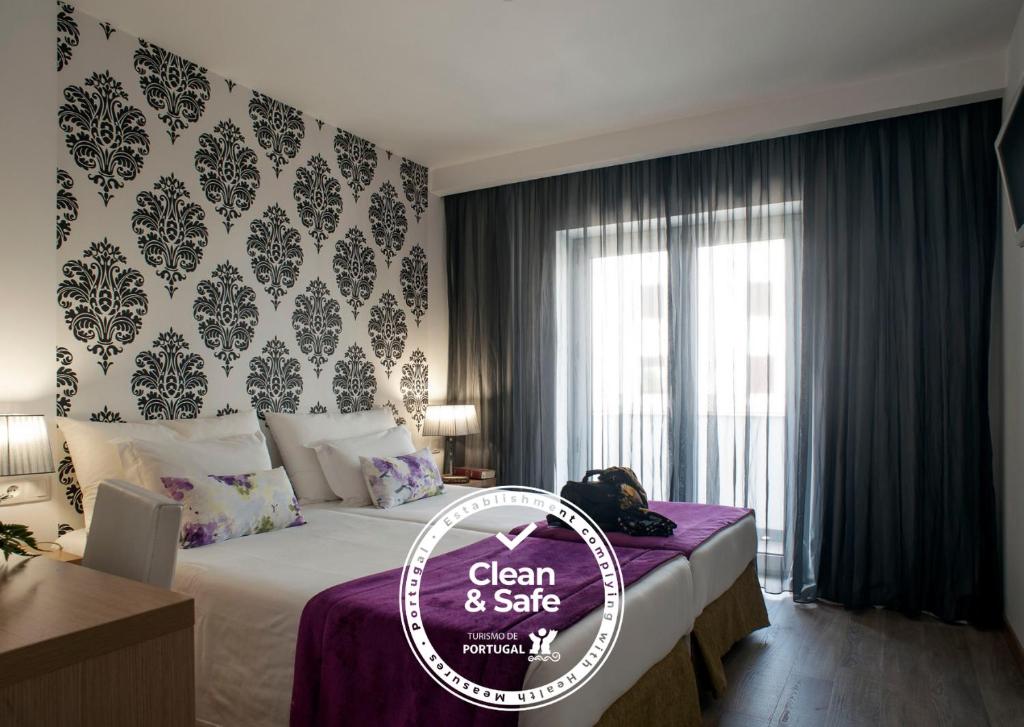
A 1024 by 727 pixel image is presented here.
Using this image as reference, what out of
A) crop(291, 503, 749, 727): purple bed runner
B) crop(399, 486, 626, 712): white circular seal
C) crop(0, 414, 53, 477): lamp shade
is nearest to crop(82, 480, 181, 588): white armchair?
crop(291, 503, 749, 727): purple bed runner

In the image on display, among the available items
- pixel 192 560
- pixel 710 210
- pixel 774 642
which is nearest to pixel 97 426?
pixel 192 560

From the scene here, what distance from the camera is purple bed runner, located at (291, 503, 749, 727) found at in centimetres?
169

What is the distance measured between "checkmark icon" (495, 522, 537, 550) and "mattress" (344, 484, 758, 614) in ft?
0.57

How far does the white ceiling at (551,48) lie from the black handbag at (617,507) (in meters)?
2.01

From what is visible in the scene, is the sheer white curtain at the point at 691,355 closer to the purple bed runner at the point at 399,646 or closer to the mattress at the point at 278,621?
the mattress at the point at 278,621

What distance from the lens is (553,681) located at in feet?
5.45

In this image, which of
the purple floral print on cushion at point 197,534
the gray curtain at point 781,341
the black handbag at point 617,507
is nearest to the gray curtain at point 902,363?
the gray curtain at point 781,341

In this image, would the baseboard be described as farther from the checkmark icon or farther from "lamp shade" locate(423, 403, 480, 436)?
"lamp shade" locate(423, 403, 480, 436)

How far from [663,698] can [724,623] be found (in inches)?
33.2

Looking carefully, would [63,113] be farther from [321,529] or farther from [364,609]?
[364,609]

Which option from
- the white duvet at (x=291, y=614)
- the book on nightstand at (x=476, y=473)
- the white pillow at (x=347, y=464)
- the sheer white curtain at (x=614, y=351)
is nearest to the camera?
the white duvet at (x=291, y=614)

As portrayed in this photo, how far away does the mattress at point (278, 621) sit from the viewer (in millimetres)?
1939

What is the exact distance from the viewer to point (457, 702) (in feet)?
5.50

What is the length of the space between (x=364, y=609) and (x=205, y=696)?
77 centimetres
